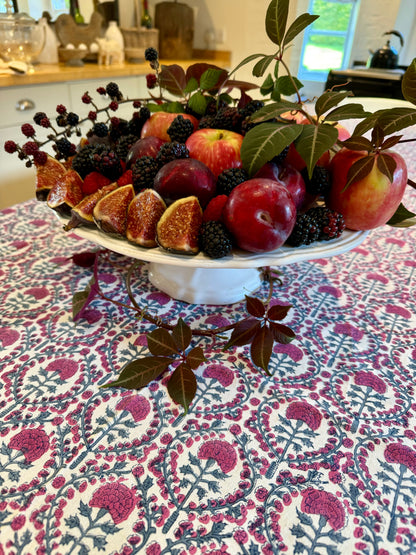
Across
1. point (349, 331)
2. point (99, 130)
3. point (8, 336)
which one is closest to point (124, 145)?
point (99, 130)

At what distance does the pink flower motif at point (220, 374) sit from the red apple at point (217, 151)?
1.01 ft

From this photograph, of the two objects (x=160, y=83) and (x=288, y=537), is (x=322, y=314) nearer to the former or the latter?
(x=288, y=537)

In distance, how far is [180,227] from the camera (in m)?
0.52

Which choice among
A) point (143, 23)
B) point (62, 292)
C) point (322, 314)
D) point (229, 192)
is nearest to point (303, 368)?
point (322, 314)

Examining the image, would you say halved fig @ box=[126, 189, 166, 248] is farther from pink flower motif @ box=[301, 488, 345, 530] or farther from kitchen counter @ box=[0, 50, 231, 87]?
kitchen counter @ box=[0, 50, 231, 87]

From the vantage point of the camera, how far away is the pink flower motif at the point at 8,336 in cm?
56

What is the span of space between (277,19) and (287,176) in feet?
0.73

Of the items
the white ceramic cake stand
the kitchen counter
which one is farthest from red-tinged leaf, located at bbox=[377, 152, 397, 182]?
the kitchen counter

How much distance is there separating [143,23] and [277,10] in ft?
9.21

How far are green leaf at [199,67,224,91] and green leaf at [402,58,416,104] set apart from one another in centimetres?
34

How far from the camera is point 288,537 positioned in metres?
0.35

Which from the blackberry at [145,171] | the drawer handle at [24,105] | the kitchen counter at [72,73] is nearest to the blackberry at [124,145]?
the blackberry at [145,171]

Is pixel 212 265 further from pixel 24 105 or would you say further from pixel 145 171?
pixel 24 105

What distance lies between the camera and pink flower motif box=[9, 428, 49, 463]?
0.41m
